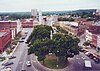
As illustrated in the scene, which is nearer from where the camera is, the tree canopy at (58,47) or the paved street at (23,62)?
the paved street at (23,62)

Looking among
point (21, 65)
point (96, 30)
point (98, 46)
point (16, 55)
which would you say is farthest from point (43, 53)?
point (96, 30)

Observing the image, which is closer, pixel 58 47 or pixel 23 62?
pixel 58 47

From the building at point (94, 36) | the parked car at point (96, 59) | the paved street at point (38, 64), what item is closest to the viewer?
the paved street at point (38, 64)

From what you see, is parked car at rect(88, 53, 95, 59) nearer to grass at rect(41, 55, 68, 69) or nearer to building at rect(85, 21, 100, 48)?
building at rect(85, 21, 100, 48)

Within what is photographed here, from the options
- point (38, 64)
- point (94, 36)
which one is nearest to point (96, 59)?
point (38, 64)

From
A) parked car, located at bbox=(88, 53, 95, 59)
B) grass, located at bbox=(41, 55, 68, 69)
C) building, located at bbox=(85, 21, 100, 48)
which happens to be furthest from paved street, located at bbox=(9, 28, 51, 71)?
building, located at bbox=(85, 21, 100, 48)

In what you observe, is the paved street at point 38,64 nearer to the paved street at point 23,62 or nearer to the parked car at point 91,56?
the paved street at point 23,62

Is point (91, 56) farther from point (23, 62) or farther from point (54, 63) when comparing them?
point (23, 62)

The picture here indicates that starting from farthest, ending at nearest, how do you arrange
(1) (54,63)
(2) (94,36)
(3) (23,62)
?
1. (2) (94,36)
2. (3) (23,62)
3. (1) (54,63)

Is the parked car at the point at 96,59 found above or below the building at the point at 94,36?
below

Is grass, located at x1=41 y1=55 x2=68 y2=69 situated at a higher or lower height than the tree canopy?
lower

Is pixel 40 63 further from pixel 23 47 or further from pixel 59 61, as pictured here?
pixel 23 47

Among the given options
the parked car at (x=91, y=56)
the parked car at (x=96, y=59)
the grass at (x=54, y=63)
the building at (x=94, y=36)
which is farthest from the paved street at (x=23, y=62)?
the building at (x=94, y=36)
